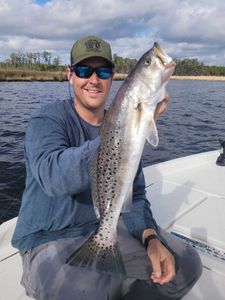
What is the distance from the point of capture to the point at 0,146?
13.3m

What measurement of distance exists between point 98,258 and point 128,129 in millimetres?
943

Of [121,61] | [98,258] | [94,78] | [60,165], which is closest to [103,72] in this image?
[94,78]

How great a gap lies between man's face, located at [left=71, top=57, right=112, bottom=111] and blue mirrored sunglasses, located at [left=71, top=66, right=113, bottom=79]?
1.0 inches

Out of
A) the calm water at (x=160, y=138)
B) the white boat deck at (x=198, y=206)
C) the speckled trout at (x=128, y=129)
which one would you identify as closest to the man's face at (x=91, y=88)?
the speckled trout at (x=128, y=129)

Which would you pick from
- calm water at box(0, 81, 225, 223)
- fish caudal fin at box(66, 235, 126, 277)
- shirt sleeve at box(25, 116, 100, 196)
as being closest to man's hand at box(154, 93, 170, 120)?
shirt sleeve at box(25, 116, 100, 196)

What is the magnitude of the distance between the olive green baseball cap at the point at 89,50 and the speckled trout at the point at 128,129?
81 centimetres

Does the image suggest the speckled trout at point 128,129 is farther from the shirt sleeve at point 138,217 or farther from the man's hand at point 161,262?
the shirt sleeve at point 138,217

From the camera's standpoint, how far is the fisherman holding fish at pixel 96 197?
86.2 inches

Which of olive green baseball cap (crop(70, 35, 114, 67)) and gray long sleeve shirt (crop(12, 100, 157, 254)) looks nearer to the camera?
gray long sleeve shirt (crop(12, 100, 157, 254))

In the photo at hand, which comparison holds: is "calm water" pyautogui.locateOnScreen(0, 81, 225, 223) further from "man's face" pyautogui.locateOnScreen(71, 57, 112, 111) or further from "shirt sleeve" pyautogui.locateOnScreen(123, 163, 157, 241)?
"man's face" pyautogui.locateOnScreen(71, 57, 112, 111)

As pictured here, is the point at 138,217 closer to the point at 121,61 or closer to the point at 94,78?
the point at 94,78

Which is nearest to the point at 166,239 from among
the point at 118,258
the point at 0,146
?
the point at 118,258

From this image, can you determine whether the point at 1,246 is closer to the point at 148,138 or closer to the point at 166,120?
the point at 148,138

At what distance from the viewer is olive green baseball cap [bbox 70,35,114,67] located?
292cm
